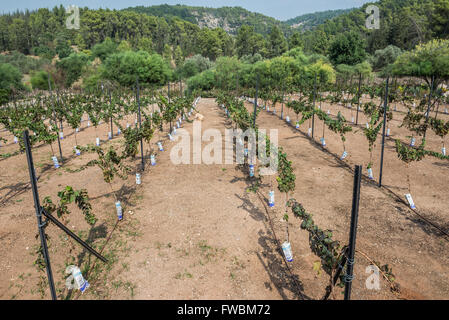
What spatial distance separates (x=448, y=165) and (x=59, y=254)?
1249 centimetres

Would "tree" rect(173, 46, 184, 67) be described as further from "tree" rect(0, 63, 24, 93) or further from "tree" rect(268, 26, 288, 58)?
"tree" rect(0, 63, 24, 93)

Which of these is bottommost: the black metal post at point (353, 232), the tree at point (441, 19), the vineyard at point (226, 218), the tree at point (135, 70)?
the vineyard at point (226, 218)

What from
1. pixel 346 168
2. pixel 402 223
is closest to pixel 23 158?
pixel 346 168

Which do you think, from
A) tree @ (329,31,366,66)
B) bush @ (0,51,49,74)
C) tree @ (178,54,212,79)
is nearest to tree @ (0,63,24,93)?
bush @ (0,51,49,74)

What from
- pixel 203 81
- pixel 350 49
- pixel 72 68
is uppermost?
pixel 350 49

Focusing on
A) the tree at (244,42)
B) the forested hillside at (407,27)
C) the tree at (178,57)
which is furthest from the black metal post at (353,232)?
the tree at (244,42)

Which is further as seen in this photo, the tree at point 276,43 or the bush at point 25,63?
the tree at point 276,43

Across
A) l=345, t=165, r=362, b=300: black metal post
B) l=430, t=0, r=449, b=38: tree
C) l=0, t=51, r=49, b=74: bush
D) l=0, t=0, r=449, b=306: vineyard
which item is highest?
l=430, t=0, r=449, b=38: tree

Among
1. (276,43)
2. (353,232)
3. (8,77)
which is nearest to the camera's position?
(353,232)

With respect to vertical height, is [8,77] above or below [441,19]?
below

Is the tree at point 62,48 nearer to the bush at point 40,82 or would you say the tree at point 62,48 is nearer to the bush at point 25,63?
the bush at point 25,63

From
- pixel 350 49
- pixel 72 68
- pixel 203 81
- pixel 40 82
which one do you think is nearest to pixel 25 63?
pixel 72 68

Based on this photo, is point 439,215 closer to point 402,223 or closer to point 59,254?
point 402,223

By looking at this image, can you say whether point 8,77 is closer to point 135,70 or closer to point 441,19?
point 135,70
